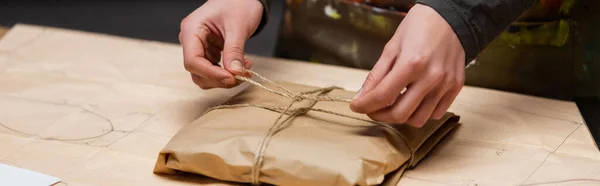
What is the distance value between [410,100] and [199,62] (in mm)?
235

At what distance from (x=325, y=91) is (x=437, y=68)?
0.18m

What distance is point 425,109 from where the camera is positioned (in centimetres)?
62

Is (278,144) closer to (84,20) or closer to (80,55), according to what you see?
(80,55)

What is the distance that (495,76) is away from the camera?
0.94 m

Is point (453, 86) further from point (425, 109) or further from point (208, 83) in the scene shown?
point (208, 83)

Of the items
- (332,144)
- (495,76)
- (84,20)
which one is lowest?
(84,20)

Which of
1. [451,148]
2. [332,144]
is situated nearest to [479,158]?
[451,148]

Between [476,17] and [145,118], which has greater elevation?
[476,17]

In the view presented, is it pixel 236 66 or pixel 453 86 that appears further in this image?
pixel 236 66

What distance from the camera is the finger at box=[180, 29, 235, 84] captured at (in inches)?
28.3

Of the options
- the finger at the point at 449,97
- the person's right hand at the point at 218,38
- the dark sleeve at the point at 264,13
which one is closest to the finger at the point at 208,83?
the person's right hand at the point at 218,38

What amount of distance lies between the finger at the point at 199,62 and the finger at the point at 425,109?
0.66ft

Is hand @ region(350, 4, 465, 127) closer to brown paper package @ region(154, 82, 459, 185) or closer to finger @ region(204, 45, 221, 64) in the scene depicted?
brown paper package @ region(154, 82, 459, 185)

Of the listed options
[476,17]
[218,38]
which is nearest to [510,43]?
[476,17]
